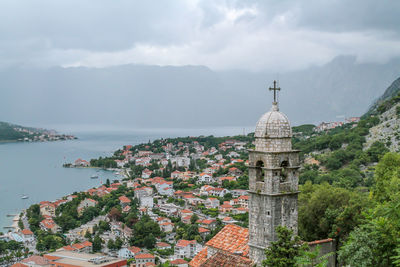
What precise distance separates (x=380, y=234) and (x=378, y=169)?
26.2ft

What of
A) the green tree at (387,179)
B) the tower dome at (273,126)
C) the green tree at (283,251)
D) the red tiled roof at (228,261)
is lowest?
the red tiled roof at (228,261)

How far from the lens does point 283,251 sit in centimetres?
866

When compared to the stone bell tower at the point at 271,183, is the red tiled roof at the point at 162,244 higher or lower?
lower

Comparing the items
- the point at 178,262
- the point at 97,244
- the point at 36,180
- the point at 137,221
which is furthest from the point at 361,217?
the point at 36,180

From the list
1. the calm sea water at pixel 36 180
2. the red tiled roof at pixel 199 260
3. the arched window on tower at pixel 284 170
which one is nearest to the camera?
the arched window on tower at pixel 284 170

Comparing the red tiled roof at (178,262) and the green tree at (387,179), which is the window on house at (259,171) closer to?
the green tree at (387,179)

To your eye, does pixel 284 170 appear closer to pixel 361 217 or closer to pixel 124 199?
pixel 361 217

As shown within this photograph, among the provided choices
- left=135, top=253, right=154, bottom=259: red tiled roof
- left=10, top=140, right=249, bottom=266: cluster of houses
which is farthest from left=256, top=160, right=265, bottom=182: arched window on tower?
left=135, top=253, right=154, bottom=259: red tiled roof

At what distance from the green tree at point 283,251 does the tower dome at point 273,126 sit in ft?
6.96

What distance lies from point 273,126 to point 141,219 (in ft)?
115

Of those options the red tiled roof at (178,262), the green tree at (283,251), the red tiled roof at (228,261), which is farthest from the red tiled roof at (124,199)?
the green tree at (283,251)

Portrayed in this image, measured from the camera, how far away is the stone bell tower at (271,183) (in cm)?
951

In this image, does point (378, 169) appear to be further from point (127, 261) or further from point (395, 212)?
point (127, 261)

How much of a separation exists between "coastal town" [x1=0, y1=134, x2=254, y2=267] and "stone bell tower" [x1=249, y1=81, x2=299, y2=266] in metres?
14.3
